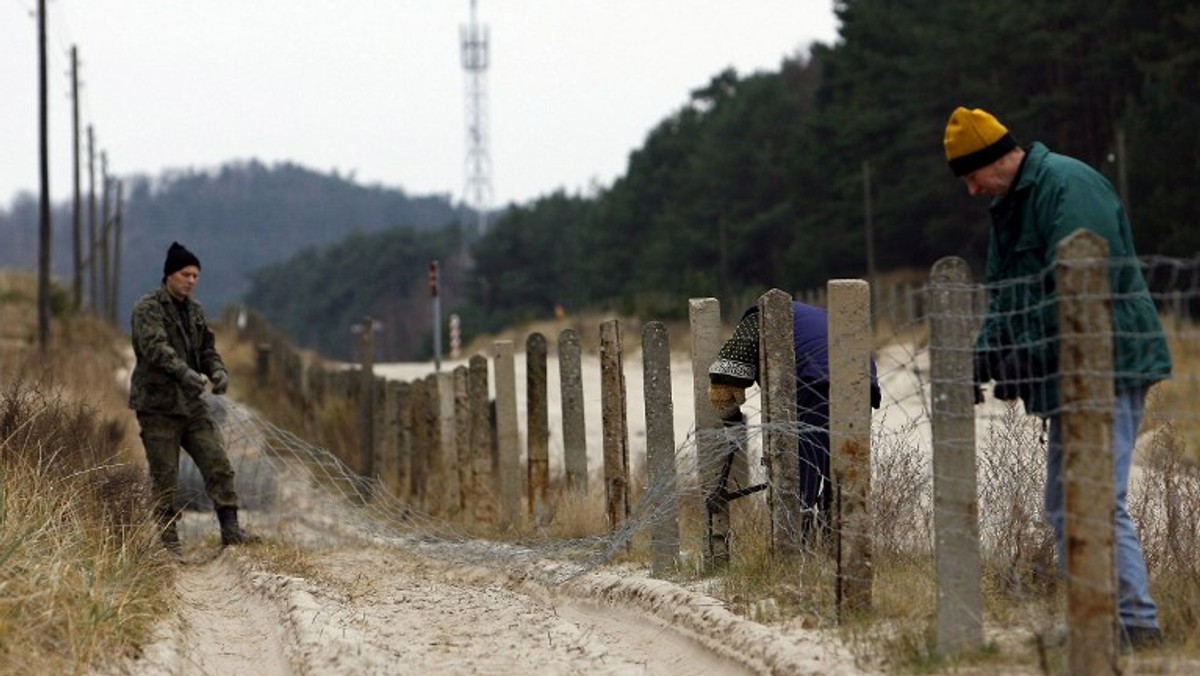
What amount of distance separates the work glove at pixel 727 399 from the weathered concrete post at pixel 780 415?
1.38 ft

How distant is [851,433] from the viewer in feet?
23.2

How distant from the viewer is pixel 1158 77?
121 ft

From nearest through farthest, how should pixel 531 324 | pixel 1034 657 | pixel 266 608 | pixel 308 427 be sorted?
pixel 1034 657, pixel 266 608, pixel 308 427, pixel 531 324

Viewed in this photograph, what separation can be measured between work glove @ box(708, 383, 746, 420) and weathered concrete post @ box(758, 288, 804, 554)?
42 centimetres

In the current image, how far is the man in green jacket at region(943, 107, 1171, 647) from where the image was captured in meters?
5.86

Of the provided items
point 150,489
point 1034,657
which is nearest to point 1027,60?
point 150,489

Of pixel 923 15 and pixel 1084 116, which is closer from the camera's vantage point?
pixel 1084 116

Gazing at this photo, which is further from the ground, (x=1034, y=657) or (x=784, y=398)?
(x=784, y=398)

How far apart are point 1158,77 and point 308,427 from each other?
2316 centimetres

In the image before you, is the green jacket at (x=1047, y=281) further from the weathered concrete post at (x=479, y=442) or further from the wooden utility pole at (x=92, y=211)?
the wooden utility pole at (x=92, y=211)

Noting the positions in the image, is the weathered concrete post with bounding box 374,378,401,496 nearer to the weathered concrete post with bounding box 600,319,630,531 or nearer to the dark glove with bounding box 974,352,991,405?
the weathered concrete post with bounding box 600,319,630,531

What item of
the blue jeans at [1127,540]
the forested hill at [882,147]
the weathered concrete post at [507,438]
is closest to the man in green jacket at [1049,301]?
the blue jeans at [1127,540]

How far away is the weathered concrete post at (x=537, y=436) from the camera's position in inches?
474

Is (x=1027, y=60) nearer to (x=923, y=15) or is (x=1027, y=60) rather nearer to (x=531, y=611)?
(x=923, y=15)
